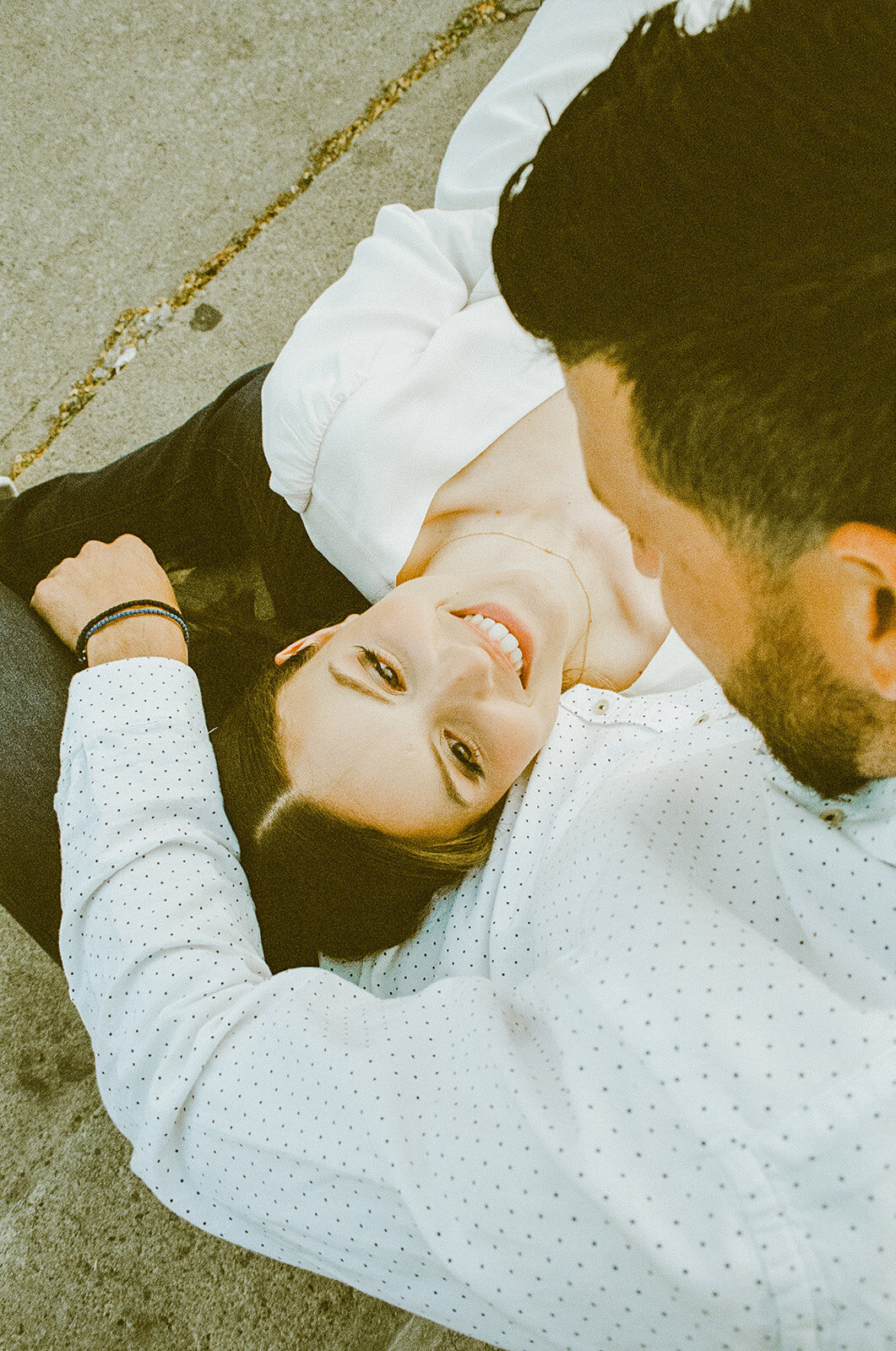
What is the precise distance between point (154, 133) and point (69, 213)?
32 cm

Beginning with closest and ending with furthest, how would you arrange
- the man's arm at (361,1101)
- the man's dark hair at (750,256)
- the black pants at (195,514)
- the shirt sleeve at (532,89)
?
the man's dark hair at (750,256) < the man's arm at (361,1101) < the shirt sleeve at (532,89) < the black pants at (195,514)

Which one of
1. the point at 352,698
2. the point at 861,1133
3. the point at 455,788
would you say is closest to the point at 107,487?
the point at 352,698

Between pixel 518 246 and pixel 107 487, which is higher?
pixel 518 246

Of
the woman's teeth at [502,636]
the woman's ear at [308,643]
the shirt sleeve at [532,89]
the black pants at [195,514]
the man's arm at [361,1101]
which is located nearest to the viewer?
the man's arm at [361,1101]

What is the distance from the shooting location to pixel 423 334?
1.74 meters

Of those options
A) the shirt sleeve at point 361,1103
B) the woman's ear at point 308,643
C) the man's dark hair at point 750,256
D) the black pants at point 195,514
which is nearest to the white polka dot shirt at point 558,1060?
the shirt sleeve at point 361,1103

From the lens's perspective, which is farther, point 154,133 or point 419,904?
point 154,133

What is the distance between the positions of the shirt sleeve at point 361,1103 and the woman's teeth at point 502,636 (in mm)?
510

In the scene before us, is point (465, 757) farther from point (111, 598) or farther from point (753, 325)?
point (753, 325)

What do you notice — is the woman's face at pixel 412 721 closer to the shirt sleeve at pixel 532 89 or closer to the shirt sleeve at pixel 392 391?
the shirt sleeve at pixel 392 391

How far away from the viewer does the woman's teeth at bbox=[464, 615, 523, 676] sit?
1.48 metres

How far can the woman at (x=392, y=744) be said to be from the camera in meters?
1.38

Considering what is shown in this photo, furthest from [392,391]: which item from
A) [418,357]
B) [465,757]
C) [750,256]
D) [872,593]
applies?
[872,593]

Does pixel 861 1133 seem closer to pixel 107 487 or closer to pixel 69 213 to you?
pixel 107 487
